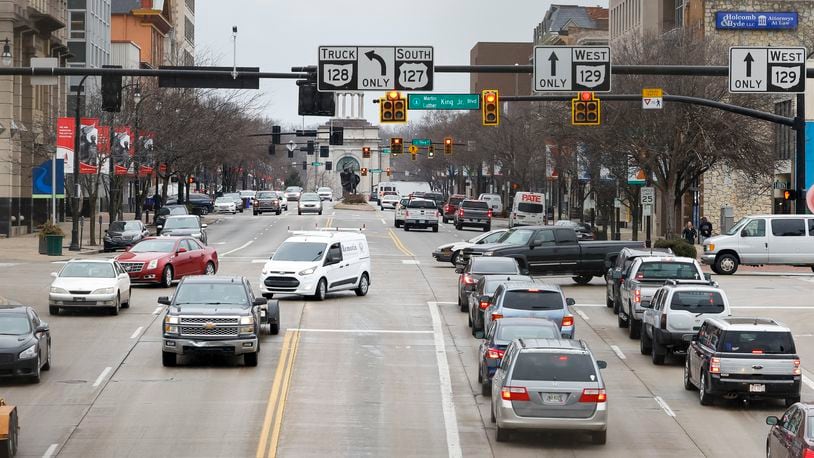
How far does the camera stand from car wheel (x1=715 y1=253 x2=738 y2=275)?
46.8 metres

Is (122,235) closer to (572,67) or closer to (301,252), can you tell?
(301,252)

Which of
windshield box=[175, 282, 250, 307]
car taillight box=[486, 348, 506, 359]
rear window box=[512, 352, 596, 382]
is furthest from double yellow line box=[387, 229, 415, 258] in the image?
rear window box=[512, 352, 596, 382]

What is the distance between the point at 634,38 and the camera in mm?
69312

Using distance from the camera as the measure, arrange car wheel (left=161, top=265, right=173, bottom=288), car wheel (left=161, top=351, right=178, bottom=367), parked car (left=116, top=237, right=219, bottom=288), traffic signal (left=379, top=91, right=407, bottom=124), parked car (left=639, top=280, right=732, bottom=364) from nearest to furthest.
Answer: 1. car wheel (left=161, top=351, right=178, bottom=367)
2. parked car (left=639, top=280, right=732, bottom=364)
3. traffic signal (left=379, top=91, right=407, bottom=124)
4. parked car (left=116, top=237, right=219, bottom=288)
5. car wheel (left=161, top=265, right=173, bottom=288)

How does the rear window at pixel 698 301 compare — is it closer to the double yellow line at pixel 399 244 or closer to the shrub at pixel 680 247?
the shrub at pixel 680 247

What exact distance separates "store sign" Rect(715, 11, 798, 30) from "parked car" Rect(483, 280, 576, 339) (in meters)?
55.3

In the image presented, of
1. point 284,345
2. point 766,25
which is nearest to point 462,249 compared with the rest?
point 284,345

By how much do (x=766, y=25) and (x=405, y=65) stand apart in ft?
176

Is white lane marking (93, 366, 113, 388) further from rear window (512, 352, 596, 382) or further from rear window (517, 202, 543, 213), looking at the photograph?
rear window (517, 202, 543, 213)

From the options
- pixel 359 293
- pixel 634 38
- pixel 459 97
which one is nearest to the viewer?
pixel 359 293

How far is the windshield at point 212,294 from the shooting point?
25812 millimetres

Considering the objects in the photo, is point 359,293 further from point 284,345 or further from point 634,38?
point 634,38

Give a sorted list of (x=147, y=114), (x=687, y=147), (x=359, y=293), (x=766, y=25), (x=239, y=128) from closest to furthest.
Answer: (x=359, y=293) → (x=687, y=147) → (x=147, y=114) → (x=766, y=25) → (x=239, y=128)

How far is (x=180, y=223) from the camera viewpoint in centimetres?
5544
